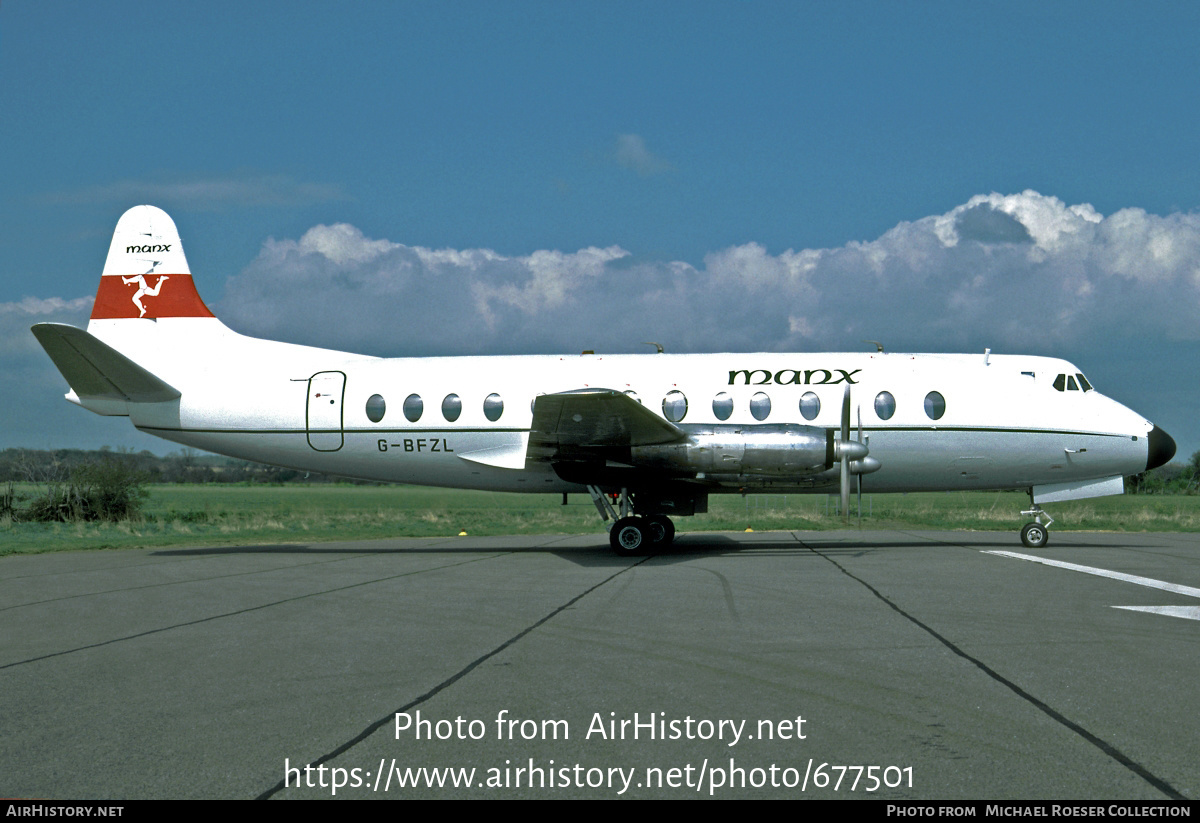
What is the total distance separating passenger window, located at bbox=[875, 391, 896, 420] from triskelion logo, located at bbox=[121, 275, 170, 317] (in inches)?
650

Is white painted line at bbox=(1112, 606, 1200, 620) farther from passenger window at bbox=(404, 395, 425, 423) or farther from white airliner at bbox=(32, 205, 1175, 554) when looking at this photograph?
passenger window at bbox=(404, 395, 425, 423)

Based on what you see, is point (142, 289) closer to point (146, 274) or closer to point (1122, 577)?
point (146, 274)

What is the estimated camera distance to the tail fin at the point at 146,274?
21.7m

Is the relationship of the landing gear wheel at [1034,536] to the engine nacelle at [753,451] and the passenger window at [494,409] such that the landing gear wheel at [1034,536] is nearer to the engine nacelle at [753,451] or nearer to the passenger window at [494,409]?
the engine nacelle at [753,451]

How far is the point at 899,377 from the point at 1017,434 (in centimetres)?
266

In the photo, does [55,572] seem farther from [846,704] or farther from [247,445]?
[846,704]

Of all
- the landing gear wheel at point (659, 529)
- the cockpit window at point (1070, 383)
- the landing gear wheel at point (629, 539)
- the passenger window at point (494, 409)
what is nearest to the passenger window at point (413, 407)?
the passenger window at point (494, 409)

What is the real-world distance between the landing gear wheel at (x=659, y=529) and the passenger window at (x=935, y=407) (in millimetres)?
5851

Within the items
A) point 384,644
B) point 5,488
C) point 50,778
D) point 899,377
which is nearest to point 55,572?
point 384,644

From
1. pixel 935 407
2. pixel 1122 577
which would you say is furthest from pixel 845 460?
pixel 1122 577

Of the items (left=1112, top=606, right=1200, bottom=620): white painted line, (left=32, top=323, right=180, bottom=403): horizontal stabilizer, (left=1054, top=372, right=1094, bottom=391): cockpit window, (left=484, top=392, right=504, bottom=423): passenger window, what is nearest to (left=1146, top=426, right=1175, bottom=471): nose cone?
(left=1054, top=372, right=1094, bottom=391): cockpit window

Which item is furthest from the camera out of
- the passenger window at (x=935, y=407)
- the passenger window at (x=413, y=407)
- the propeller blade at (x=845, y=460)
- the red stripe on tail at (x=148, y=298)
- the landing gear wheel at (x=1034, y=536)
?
the red stripe on tail at (x=148, y=298)

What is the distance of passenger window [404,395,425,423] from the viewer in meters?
19.8

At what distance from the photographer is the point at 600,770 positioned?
4988 millimetres
